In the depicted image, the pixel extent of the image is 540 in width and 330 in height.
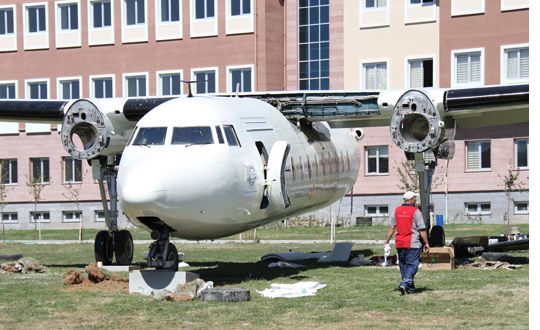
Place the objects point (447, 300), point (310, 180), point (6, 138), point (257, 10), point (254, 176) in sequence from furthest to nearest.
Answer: point (6, 138) → point (257, 10) → point (310, 180) → point (254, 176) → point (447, 300)

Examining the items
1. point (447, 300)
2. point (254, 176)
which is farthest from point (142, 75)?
point (447, 300)

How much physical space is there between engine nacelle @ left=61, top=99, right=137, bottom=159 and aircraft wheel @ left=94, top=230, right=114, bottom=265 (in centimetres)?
195

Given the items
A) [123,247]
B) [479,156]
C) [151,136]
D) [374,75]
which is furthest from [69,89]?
[151,136]

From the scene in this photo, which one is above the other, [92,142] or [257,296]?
[92,142]

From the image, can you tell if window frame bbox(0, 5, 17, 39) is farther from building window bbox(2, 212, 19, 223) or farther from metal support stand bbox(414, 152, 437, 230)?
metal support stand bbox(414, 152, 437, 230)

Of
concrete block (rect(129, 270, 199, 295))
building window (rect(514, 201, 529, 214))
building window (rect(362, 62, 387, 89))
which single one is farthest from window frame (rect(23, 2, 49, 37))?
concrete block (rect(129, 270, 199, 295))

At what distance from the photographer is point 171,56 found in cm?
6019

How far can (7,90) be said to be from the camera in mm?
65062

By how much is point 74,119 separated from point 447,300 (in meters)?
11.5

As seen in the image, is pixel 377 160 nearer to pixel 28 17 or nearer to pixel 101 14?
pixel 101 14

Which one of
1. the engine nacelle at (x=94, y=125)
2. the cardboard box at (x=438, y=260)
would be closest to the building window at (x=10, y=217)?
the engine nacelle at (x=94, y=125)

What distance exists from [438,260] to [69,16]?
1784 inches

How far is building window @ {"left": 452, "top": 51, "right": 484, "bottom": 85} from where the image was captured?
173 feet

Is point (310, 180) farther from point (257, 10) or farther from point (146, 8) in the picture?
point (146, 8)
